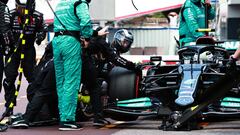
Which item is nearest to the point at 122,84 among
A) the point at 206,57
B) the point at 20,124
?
the point at 206,57

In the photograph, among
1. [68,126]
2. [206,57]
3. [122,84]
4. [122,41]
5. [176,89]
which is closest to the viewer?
[176,89]

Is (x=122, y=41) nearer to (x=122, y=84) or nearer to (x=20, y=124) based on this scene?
(x=122, y=84)

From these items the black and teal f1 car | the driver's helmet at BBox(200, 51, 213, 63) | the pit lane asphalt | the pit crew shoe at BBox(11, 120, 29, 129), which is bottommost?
the pit lane asphalt

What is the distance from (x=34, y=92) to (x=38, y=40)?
45.1 inches

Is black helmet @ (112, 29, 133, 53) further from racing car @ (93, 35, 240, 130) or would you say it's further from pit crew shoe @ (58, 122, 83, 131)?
pit crew shoe @ (58, 122, 83, 131)

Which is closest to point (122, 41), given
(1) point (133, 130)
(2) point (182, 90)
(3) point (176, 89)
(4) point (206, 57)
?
(4) point (206, 57)

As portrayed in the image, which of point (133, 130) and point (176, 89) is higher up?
point (176, 89)

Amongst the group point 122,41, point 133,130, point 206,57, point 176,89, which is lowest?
point 133,130

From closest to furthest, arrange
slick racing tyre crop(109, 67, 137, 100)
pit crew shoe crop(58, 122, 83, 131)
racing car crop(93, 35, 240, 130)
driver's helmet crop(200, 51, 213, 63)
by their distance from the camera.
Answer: racing car crop(93, 35, 240, 130) → pit crew shoe crop(58, 122, 83, 131) → slick racing tyre crop(109, 67, 137, 100) → driver's helmet crop(200, 51, 213, 63)

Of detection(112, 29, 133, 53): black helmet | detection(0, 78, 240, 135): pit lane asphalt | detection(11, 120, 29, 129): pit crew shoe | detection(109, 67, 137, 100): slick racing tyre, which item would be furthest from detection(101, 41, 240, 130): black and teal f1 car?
detection(11, 120, 29, 129): pit crew shoe

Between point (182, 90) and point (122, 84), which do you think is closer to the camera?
point (182, 90)

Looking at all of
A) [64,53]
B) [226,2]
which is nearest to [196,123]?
[64,53]

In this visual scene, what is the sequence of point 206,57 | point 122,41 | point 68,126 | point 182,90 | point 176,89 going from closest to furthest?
point 182,90
point 176,89
point 68,126
point 206,57
point 122,41

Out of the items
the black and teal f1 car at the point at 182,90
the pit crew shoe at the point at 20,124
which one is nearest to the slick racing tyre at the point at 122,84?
the black and teal f1 car at the point at 182,90
